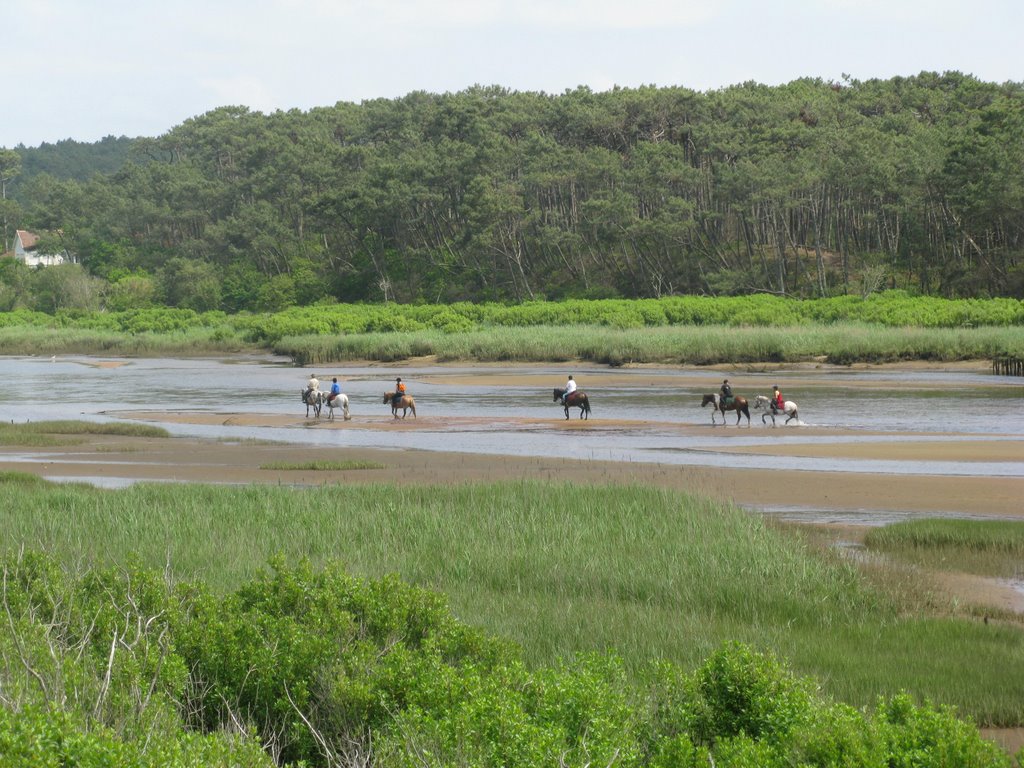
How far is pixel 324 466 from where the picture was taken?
2427 centimetres

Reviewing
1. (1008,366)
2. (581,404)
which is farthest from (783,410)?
(1008,366)

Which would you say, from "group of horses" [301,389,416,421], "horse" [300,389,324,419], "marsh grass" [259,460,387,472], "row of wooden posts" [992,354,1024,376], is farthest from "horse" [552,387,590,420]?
"row of wooden posts" [992,354,1024,376]

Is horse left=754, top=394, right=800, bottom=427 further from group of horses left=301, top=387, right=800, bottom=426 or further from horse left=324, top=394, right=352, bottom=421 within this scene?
horse left=324, top=394, right=352, bottom=421

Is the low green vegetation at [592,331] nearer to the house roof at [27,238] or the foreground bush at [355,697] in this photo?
the house roof at [27,238]

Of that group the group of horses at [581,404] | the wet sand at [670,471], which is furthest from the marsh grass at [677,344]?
the wet sand at [670,471]

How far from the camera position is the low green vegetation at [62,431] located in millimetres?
30469

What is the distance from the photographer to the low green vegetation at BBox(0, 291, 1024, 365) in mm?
58250

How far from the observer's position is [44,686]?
223 inches

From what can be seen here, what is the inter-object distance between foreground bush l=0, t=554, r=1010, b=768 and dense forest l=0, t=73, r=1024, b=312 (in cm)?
6497

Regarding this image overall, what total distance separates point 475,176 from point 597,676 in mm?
87596

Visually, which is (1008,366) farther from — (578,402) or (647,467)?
(647,467)

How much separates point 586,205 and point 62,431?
59570 mm

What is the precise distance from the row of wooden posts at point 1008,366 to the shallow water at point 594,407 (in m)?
1.68

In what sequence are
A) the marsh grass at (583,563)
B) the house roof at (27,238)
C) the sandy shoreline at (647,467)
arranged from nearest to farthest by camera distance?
the marsh grass at (583,563), the sandy shoreline at (647,467), the house roof at (27,238)
